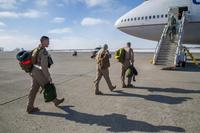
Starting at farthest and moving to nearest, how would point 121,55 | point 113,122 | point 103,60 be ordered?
point 121,55 → point 103,60 → point 113,122

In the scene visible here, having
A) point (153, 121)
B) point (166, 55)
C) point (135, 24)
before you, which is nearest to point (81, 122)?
point (153, 121)

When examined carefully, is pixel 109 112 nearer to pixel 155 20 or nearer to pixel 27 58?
pixel 27 58

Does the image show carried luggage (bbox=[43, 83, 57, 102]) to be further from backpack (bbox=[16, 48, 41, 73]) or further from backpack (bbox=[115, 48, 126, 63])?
backpack (bbox=[115, 48, 126, 63])

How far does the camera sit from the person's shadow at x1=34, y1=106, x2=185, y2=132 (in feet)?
14.9

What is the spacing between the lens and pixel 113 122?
16.3 feet

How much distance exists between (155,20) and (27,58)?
2031cm

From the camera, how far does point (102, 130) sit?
453cm

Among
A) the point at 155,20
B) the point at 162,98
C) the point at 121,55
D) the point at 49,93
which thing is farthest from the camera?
the point at 155,20

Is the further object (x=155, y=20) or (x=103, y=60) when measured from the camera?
(x=155, y=20)

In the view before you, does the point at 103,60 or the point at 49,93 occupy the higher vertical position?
the point at 103,60

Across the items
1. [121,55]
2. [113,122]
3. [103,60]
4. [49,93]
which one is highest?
[121,55]

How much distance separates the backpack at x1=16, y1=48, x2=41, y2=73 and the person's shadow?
1.21 metres

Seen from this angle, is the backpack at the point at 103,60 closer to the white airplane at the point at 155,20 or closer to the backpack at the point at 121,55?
the backpack at the point at 121,55

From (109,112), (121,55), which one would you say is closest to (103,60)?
(121,55)
